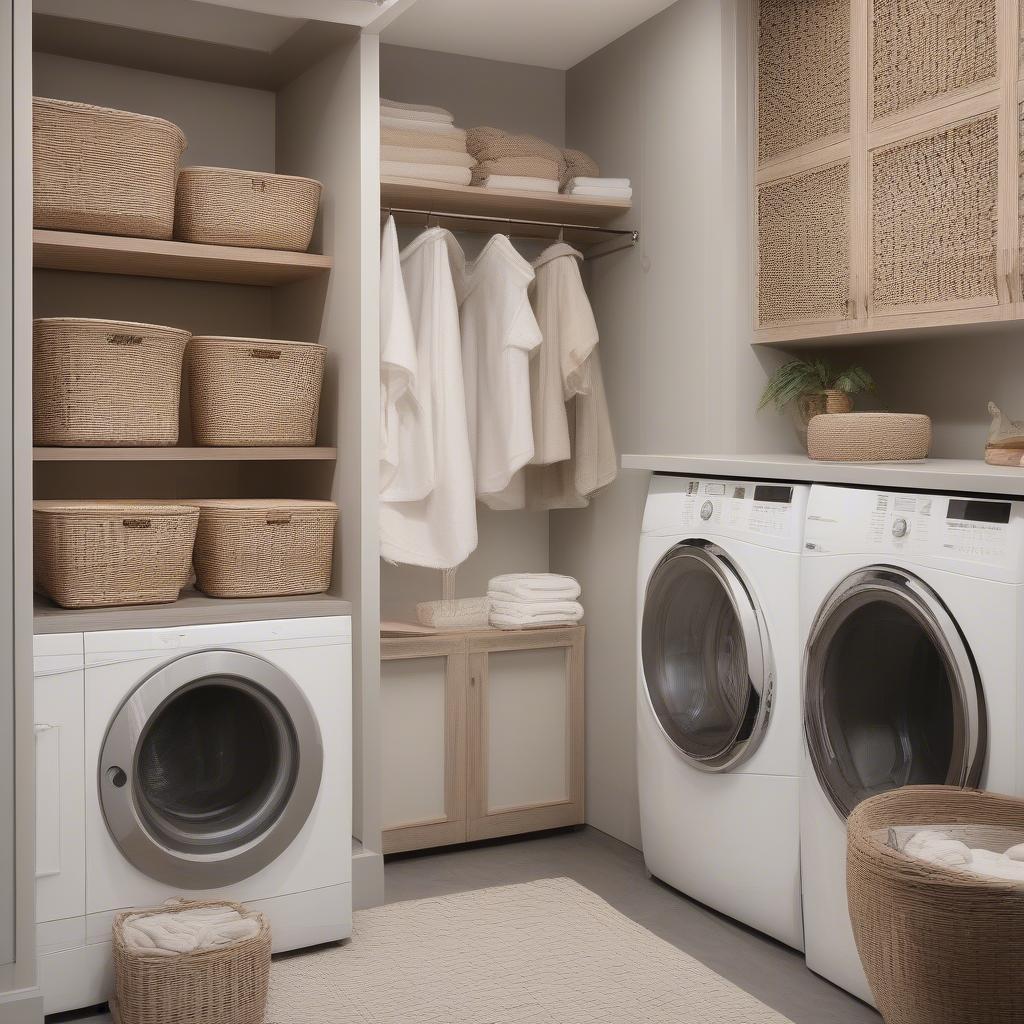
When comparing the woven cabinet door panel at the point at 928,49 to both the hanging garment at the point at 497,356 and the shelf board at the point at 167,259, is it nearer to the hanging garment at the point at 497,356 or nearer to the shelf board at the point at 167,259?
the hanging garment at the point at 497,356

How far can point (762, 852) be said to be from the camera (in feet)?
9.16

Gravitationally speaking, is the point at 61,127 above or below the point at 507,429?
above

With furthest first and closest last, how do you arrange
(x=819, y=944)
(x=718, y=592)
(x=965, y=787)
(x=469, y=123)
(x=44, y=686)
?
1. (x=469, y=123)
2. (x=718, y=592)
3. (x=819, y=944)
4. (x=44, y=686)
5. (x=965, y=787)

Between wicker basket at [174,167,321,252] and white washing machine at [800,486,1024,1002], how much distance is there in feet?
4.75

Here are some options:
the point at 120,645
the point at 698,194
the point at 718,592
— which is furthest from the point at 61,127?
the point at 718,592

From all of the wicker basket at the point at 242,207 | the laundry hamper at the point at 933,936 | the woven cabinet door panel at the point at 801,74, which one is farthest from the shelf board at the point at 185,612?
the woven cabinet door panel at the point at 801,74

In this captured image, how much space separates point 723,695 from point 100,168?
76.7 inches

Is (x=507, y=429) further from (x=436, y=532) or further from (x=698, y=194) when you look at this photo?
(x=698, y=194)

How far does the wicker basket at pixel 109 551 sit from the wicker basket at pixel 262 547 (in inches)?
4.0

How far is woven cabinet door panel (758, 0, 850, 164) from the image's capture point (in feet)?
9.64

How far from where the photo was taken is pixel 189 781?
272cm

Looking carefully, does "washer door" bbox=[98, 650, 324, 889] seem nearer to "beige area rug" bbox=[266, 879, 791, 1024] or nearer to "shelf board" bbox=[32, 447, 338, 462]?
"beige area rug" bbox=[266, 879, 791, 1024]

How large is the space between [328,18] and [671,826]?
2.22m

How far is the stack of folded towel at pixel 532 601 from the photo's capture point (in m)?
3.55
